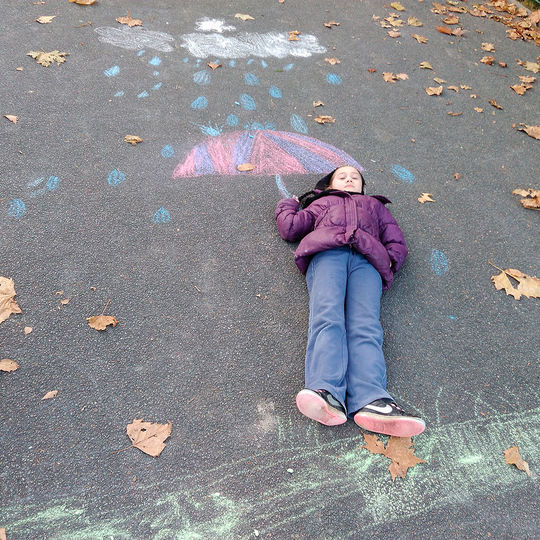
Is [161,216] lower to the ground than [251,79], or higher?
lower

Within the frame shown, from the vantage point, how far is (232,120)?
409 cm

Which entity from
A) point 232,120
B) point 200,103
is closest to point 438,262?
point 232,120

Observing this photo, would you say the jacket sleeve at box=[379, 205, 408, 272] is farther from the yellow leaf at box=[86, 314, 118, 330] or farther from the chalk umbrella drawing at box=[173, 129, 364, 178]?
the yellow leaf at box=[86, 314, 118, 330]

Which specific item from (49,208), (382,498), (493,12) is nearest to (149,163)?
(49,208)

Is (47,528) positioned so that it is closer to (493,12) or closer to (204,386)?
(204,386)

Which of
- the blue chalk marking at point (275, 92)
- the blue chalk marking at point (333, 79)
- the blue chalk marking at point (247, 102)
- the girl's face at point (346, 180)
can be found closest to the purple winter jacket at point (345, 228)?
the girl's face at point (346, 180)

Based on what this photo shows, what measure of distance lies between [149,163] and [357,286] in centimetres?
197

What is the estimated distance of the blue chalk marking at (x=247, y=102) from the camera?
4.26 metres

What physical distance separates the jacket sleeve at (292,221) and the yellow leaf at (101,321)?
4.16ft

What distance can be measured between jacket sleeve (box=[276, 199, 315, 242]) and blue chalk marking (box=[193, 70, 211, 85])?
6.86 ft

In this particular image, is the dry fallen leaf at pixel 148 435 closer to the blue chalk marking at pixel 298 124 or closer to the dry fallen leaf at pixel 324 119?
the blue chalk marking at pixel 298 124

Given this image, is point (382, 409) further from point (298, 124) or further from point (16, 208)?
point (298, 124)

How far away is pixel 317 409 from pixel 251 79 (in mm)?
3669

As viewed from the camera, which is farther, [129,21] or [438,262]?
[129,21]
